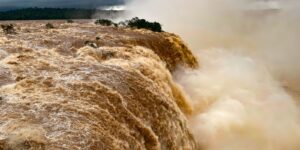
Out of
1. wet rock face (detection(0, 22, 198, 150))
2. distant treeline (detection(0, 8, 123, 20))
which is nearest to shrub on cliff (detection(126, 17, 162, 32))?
wet rock face (detection(0, 22, 198, 150))

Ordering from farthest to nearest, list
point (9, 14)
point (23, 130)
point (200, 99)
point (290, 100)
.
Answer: point (9, 14) < point (290, 100) < point (200, 99) < point (23, 130)

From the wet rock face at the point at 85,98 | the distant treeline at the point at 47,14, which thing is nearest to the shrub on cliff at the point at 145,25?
the wet rock face at the point at 85,98

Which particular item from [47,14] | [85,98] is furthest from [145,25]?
[47,14]

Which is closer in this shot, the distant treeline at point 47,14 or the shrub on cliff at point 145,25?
the shrub on cliff at point 145,25

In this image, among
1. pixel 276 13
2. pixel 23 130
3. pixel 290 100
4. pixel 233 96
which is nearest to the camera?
pixel 23 130

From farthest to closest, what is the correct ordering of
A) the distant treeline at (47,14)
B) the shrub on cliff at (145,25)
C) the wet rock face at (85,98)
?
the distant treeline at (47,14) → the shrub on cliff at (145,25) → the wet rock face at (85,98)

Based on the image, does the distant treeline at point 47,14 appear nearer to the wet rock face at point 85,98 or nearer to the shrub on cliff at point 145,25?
the shrub on cliff at point 145,25

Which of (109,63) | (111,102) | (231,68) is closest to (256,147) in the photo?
(109,63)

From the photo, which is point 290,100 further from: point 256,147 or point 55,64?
point 55,64
